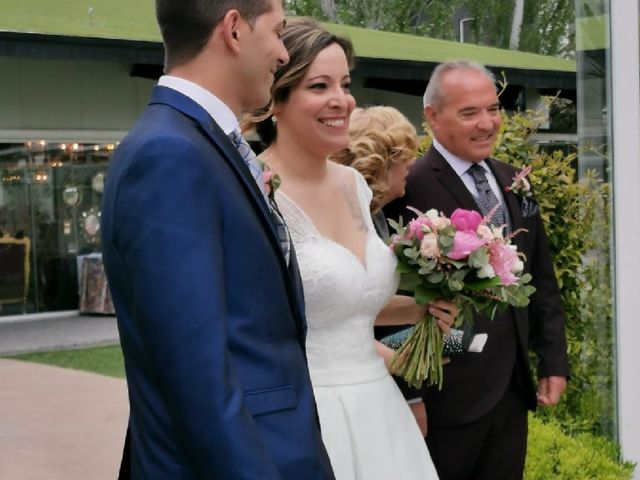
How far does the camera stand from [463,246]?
2.75m

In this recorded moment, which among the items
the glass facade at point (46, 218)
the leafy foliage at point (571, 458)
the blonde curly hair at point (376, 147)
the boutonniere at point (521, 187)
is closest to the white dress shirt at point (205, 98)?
the blonde curly hair at point (376, 147)

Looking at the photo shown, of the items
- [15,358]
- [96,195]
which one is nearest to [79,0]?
[96,195]

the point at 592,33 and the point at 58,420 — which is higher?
the point at 592,33

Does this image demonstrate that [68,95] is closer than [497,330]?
No

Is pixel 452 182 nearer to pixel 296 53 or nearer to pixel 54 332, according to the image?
pixel 296 53

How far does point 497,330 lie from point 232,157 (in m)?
1.87

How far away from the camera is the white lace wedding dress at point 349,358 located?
8.66 feet

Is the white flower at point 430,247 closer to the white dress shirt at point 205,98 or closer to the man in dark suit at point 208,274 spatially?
the man in dark suit at point 208,274

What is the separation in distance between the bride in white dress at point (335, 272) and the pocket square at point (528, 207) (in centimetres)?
88

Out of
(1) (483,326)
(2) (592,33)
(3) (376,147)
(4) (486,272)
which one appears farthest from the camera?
(2) (592,33)

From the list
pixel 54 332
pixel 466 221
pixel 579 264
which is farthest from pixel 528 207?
pixel 54 332

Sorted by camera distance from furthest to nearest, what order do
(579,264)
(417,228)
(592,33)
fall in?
(579,264), (592,33), (417,228)

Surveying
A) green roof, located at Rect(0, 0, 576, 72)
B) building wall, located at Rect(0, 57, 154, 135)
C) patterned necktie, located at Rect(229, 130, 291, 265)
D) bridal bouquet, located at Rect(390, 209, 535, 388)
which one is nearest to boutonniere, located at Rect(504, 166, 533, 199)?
bridal bouquet, located at Rect(390, 209, 535, 388)

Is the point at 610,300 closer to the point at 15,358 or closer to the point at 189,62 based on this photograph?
the point at 189,62
